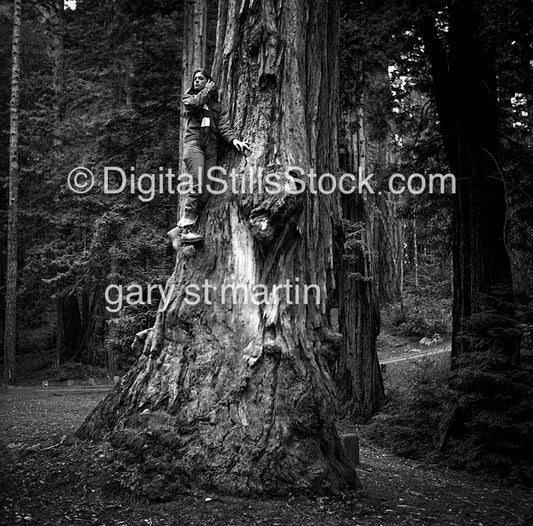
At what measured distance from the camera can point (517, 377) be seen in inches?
325

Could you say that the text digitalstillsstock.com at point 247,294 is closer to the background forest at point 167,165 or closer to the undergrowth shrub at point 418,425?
the background forest at point 167,165

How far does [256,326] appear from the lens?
5969 millimetres

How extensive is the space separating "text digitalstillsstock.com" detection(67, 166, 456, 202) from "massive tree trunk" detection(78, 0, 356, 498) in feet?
0.26

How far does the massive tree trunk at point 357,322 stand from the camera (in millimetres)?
12844

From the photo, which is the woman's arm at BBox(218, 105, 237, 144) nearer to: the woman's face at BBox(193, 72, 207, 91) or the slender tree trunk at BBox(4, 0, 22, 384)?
the woman's face at BBox(193, 72, 207, 91)

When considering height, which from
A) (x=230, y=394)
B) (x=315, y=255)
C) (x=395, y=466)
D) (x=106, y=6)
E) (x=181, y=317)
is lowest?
(x=395, y=466)

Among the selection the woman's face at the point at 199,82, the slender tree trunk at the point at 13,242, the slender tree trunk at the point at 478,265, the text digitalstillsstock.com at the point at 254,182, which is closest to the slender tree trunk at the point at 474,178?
the slender tree trunk at the point at 478,265

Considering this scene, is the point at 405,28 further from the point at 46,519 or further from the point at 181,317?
the point at 46,519

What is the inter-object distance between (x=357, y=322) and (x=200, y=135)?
7633 millimetres

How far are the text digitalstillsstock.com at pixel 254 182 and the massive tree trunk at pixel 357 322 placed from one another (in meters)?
0.85

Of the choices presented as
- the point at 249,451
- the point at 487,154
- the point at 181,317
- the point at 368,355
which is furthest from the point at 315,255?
the point at 368,355

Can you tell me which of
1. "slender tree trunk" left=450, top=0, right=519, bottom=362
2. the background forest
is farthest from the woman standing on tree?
"slender tree trunk" left=450, top=0, right=519, bottom=362

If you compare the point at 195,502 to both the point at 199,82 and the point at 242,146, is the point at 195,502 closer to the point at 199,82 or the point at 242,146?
the point at 242,146

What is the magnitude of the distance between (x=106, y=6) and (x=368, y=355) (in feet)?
48.7
